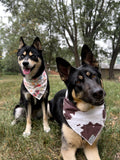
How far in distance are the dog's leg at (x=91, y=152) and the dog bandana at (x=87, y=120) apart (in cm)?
17

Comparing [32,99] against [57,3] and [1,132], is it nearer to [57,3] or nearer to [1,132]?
[1,132]

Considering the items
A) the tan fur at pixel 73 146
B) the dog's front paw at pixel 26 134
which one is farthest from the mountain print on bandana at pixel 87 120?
the dog's front paw at pixel 26 134

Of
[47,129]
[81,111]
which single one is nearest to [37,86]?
[47,129]

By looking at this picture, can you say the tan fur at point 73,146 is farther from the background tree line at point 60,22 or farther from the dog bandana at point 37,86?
the background tree line at point 60,22

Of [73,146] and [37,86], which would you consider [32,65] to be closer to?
[37,86]

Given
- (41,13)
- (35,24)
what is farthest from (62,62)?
(41,13)

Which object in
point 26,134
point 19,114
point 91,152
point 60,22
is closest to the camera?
point 91,152

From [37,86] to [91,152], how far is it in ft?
5.80

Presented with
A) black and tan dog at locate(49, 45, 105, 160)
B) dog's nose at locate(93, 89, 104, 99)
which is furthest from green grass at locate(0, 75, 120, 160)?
dog's nose at locate(93, 89, 104, 99)

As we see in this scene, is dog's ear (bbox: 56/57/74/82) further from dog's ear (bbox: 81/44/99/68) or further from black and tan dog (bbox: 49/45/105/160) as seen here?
dog's ear (bbox: 81/44/99/68)

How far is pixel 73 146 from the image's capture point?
6.97ft

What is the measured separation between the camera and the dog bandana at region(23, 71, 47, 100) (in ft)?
10.0

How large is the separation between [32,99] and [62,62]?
4.50 ft

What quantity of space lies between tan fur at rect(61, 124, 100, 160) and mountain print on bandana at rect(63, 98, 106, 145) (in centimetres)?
11
